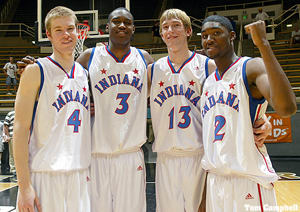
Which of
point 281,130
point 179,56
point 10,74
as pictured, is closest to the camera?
point 179,56

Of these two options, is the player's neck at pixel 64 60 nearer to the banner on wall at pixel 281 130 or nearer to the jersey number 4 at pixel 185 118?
the jersey number 4 at pixel 185 118

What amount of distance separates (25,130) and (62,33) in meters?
0.77

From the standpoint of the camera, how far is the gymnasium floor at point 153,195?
476 cm

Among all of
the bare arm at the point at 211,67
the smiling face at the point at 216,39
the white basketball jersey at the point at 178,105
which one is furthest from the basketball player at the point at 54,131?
the bare arm at the point at 211,67

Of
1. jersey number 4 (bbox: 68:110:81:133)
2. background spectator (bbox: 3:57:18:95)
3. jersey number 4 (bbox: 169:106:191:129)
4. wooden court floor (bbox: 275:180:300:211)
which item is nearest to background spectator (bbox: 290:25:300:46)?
wooden court floor (bbox: 275:180:300:211)

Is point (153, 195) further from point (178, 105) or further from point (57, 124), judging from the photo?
point (57, 124)

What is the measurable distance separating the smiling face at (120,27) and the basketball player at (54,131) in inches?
17.3

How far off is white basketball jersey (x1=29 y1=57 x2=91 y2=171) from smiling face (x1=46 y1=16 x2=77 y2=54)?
0.47 feet

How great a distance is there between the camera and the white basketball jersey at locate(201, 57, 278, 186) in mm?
2240

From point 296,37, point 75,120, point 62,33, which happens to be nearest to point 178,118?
point 75,120

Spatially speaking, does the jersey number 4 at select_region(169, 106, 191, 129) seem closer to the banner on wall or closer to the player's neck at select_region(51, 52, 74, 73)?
the player's neck at select_region(51, 52, 74, 73)

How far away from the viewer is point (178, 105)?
286 centimetres

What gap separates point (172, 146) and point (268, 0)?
18456 mm

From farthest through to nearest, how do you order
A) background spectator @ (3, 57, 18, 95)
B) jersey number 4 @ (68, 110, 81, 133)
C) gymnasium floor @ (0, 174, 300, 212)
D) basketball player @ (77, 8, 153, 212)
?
background spectator @ (3, 57, 18, 95) < gymnasium floor @ (0, 174, 300, 212) < basketball player @ (77, 8, 153, 212) < jersey number 4 @ (68, 110, 81, 133)
